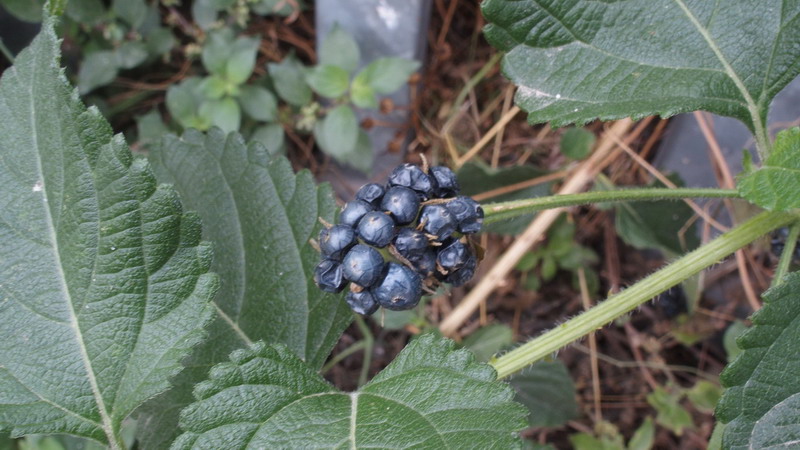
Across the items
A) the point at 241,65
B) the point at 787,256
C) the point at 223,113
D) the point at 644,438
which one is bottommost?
the point at 644,438

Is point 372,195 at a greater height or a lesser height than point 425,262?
greater

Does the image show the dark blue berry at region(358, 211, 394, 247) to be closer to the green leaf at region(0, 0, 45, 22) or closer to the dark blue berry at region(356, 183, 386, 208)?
the dark blue berry at region(356, 183, 386, 208)

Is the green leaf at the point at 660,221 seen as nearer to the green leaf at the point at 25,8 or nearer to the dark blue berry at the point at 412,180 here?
the dark blue berry at the point at 412,180

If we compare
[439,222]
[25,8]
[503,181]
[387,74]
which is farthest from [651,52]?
[25,8]

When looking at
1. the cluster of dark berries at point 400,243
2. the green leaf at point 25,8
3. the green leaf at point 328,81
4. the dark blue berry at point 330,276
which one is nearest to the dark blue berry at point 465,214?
the cluster of dark berries at point 400,243

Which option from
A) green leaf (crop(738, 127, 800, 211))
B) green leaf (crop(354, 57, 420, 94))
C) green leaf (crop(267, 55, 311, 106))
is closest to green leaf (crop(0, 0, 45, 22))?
green leaf (crop(267, 55, 311, 106))

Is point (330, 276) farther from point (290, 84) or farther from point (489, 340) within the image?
point (290, 84)

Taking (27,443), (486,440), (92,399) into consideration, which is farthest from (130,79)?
(486,440)
